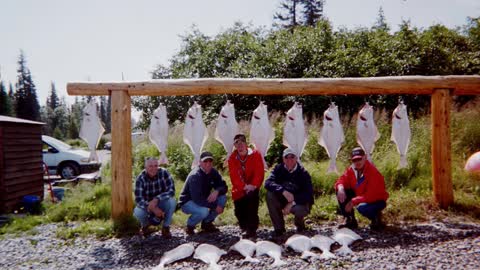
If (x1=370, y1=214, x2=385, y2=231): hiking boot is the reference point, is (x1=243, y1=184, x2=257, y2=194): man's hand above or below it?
above

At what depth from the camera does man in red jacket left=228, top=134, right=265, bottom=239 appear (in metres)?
5.13

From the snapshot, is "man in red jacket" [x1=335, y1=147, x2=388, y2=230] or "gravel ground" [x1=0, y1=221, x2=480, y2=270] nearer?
"gravel ground" [x1=0, y1=221, x2=480, y2=270]

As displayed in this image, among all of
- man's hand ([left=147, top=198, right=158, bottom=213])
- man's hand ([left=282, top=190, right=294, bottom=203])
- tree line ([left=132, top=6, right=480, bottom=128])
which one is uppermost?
tree line ([left=132, top=6, right=480, bottom=128])

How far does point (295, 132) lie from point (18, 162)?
600 centimetres

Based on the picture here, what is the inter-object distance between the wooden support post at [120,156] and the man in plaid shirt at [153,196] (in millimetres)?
298

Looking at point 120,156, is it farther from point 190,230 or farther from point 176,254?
point 176,254

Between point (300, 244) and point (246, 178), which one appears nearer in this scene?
point (300, 244)

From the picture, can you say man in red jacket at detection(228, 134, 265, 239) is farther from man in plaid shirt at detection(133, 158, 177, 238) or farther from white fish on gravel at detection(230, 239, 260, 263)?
man in plaid shirt at detection(133, 158, 177, 238)

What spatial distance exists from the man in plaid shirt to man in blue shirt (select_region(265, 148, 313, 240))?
1.37 meters

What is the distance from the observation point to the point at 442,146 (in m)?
5.70

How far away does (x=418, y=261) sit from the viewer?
381cm

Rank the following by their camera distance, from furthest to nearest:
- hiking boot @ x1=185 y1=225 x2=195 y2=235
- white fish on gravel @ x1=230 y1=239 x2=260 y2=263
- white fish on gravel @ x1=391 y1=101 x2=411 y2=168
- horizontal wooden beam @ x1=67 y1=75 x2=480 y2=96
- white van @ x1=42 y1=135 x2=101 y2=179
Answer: white van @ x1=42 y1=135 x2=101 y2=179 → white fish on gravel @ x1=391 y1=101 x2=411 y2=168 → horizontal wooden beam @ x1=67 y1=75 x2=480 y2=96 → hiking boot @ x1=185 y1=225 x2=195 y2=235 → white fish on gravel @ x1=230 y1=239 x2=260 y2=263

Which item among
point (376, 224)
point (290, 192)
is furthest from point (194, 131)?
point (376, 224)

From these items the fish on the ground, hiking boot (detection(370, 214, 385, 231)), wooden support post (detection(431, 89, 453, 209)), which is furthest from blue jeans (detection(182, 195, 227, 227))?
the fish on the ground
